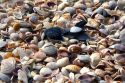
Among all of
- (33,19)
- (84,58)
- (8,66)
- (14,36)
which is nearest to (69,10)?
(33,19)

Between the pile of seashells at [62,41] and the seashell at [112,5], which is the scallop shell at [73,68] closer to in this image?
the pile of seashells at [62,41]

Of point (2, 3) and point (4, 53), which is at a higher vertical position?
point (2, 3)

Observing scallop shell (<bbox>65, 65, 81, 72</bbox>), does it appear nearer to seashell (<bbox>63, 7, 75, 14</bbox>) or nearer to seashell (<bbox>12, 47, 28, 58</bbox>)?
seashell (<bbox>12, 47, 28, 58</bbox>)

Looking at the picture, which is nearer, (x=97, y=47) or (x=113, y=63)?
(x=113, y=63)

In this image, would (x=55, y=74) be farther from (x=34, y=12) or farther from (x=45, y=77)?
(x=34, y=12)

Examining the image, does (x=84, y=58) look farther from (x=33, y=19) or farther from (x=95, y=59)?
(x=33, y=19)

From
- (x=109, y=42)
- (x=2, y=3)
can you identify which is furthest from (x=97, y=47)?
(x=2, y=3)

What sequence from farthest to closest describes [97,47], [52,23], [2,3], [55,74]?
1. [2,3]
2. [52,23]
3. [97,47]
4. [55,74]

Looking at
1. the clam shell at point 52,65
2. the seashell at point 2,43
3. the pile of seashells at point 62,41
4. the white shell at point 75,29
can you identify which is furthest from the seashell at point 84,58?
the seashell at point 2,43
